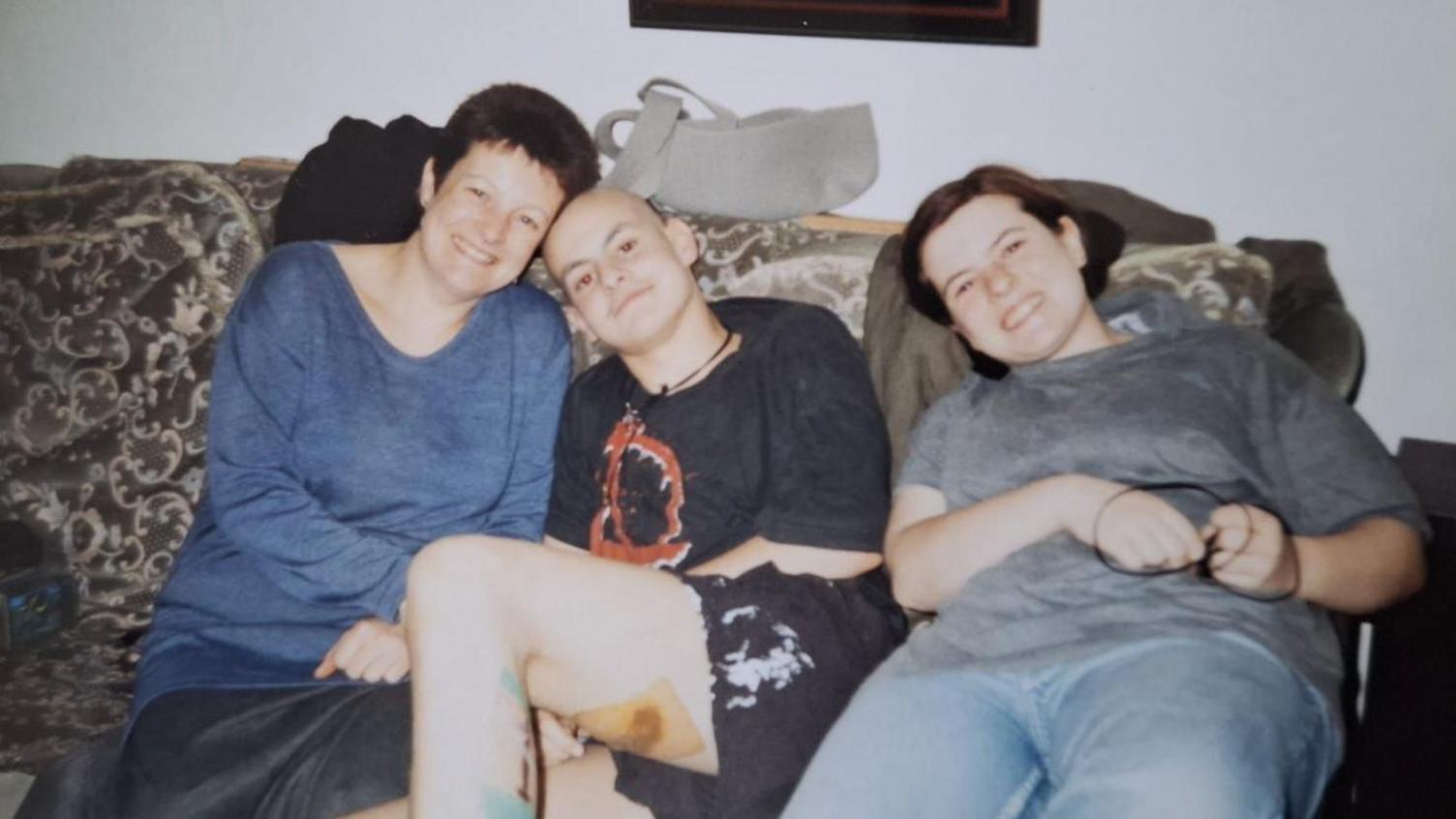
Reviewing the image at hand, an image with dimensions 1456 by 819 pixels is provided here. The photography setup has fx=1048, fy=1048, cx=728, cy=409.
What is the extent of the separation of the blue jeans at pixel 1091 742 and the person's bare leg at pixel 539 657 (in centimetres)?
17

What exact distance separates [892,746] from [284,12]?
1952mm

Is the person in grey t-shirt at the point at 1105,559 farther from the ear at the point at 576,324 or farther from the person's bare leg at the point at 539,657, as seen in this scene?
the ear at the point at 576,324

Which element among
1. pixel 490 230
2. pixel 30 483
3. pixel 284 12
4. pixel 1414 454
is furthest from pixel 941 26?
pixel 30 483

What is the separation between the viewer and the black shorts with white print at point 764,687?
3.63 ft

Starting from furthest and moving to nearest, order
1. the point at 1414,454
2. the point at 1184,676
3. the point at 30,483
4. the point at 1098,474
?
1. the point at 30,483
2. the point at 1414,454
3. the point at 1098,474
4. the point at 1184,676

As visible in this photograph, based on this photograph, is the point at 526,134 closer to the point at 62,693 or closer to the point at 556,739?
the point at 556,739

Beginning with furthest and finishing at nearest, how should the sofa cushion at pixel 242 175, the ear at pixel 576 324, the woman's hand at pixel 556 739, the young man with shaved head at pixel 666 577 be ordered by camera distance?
the sofa cushion at pixel 242 175 → the ear at pixel 576 324 → the woman's hand at pixel 556 739 → the young man with shaved head at pixel 666 577

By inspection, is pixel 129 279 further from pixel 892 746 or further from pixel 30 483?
pixel 892 746

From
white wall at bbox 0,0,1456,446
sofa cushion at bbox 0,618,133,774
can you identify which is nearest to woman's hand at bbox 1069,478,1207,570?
white wall at bbox 0,0,1456,446

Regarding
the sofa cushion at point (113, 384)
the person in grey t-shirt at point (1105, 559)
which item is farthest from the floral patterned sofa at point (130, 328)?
the person in grey t-shirt at point (1105, 559)

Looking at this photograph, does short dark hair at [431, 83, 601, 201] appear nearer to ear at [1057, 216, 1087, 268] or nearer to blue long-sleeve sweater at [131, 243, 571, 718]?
blue long-sleeve sweater at [131, 243, 571, 718]

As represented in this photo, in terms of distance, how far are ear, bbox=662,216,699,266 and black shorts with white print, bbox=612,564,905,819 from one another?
52 cm

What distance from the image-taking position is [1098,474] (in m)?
1.20

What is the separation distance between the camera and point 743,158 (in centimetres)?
175
